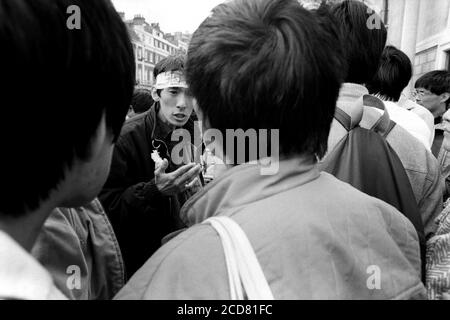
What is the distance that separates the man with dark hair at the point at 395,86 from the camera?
1.81 metres

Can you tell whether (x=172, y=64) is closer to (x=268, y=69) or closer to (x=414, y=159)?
(x=414, y=159)

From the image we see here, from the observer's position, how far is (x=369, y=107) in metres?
1.40

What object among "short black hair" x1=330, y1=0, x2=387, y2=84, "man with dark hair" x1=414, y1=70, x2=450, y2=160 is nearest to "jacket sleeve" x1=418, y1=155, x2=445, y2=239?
"short black hair" x1=330, y1=0, x2=387, y2=84

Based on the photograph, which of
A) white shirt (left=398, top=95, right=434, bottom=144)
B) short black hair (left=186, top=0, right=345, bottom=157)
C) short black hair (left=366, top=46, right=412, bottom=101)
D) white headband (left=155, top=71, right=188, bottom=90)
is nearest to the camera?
short black hair (left=186, top=0, right=345, bottom=157)

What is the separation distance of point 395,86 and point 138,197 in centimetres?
151

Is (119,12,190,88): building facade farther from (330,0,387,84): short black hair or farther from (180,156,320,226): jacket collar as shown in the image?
(180,156,320,226): jacket collar

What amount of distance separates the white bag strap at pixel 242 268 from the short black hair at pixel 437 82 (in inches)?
160

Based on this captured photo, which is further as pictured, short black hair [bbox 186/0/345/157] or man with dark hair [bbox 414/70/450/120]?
man with dark hair [bbox 414/70/450/120]

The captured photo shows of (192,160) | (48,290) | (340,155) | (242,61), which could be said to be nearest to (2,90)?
(48,290)

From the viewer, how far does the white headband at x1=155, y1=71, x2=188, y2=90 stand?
242 cm

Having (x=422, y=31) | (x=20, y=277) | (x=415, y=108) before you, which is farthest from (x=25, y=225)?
(x=422, y=31)

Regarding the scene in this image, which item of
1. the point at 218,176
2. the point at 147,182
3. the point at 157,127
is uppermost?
the point at 218,176

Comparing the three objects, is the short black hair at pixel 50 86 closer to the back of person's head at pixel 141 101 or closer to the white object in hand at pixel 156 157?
the white object in hand at pixel 156 157

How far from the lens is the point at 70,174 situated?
0.65 metres
